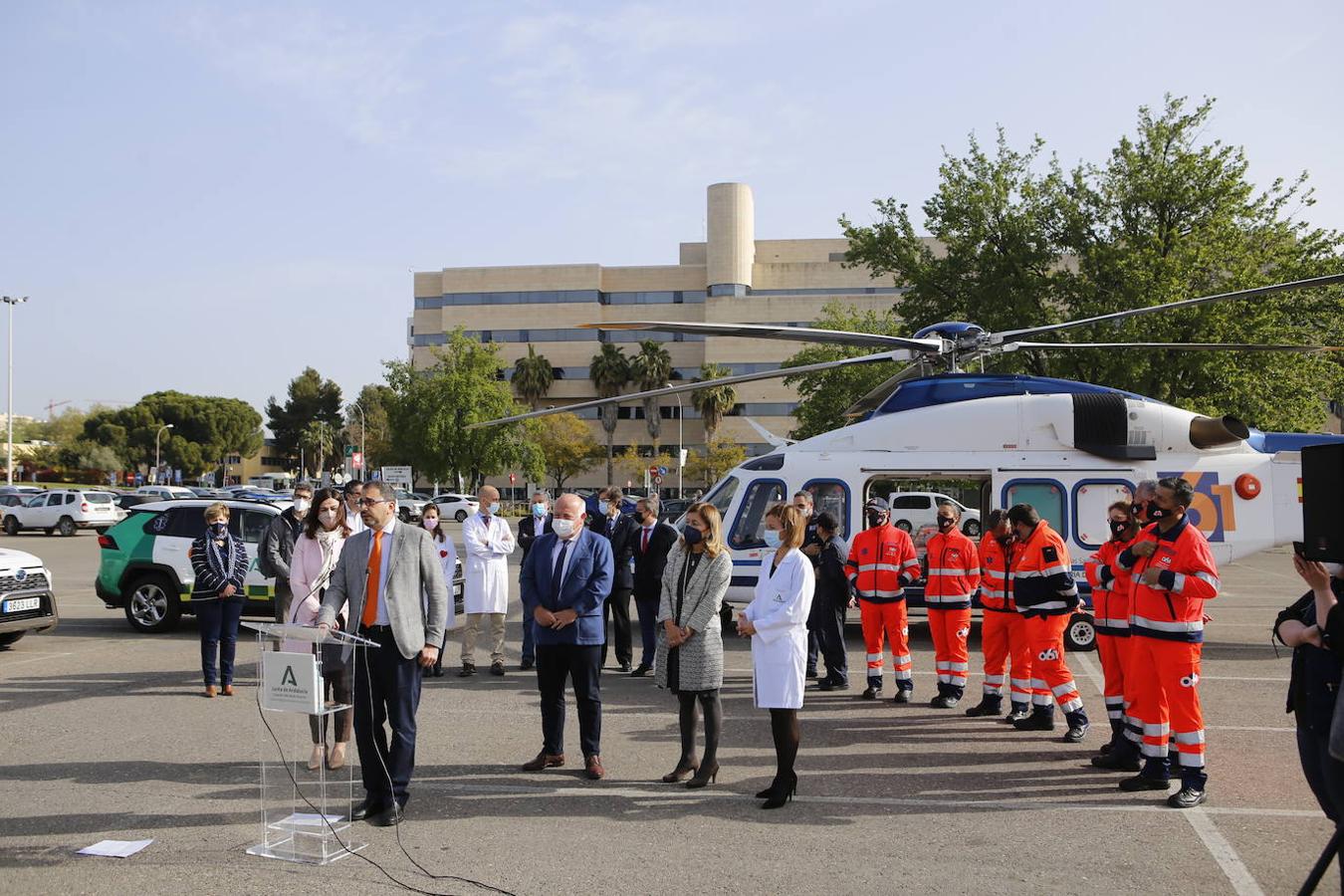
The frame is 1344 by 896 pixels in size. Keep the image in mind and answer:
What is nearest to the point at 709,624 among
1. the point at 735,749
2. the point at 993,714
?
the point at 735,749

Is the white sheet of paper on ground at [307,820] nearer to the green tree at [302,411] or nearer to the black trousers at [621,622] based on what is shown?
the black trousers at [621,622]

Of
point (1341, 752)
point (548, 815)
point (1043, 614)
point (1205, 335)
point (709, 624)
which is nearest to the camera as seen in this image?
point (1341, 752)

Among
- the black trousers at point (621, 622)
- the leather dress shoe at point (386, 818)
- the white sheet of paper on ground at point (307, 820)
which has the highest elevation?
A: the black trousers at point (621, 622)

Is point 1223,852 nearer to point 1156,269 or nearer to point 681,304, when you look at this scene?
point 1156,269

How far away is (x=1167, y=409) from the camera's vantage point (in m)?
13.1

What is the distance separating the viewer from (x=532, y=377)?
73.6 meters

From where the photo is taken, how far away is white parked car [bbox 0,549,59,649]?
11.3m

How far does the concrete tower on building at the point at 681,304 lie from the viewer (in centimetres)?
7200

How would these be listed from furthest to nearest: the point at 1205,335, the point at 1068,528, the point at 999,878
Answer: the point at 1205,335 → the point at 1068,528 → the point at 999,878

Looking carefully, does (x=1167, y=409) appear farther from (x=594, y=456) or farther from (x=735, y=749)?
(x=594, y=456)

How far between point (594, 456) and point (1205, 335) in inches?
2018

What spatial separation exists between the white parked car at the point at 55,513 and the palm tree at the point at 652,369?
41.0m

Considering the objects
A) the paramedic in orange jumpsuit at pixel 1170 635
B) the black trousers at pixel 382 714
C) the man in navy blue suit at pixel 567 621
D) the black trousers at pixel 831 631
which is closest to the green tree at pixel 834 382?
the black trousers at pixel 831 631

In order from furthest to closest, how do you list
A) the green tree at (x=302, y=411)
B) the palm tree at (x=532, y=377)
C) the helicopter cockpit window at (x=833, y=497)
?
the green tree at (x=302, y=411), the palm tree at (x=532, y=377), the helicopter cockpit window at (x=833, y=497)
